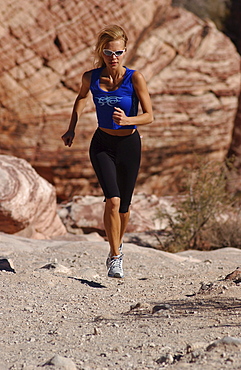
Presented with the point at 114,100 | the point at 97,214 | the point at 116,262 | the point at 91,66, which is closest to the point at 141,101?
the point at 114,100

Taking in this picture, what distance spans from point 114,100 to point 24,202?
11.7 feet

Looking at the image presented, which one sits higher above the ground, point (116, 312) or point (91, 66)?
point (91, 66)

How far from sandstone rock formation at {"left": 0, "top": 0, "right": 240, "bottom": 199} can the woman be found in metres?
5.41

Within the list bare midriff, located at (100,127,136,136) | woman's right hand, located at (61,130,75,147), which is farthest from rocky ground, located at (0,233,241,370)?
bare midriff, located at (100,127,136,136)

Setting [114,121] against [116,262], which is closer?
[114,121]

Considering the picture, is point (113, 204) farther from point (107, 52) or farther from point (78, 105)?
point (107, 52)

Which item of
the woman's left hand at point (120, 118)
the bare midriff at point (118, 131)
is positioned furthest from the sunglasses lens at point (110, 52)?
the bare midriff at point (118, 131)

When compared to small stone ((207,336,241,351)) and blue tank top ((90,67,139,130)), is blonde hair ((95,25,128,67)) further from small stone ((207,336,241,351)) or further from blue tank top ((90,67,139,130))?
small stone ((207,336,241,351))

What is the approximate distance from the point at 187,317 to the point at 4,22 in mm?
7717

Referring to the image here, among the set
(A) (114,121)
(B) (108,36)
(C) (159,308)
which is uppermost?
(B) (108,36)

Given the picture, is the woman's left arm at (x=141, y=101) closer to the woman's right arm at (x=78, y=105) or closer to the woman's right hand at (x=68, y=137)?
the woman's right arm at (x=78, y=105)

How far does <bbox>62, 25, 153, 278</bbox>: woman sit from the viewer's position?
14.9ft

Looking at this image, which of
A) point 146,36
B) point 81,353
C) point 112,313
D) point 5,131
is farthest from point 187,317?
point 146,36

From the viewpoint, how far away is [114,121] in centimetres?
437
